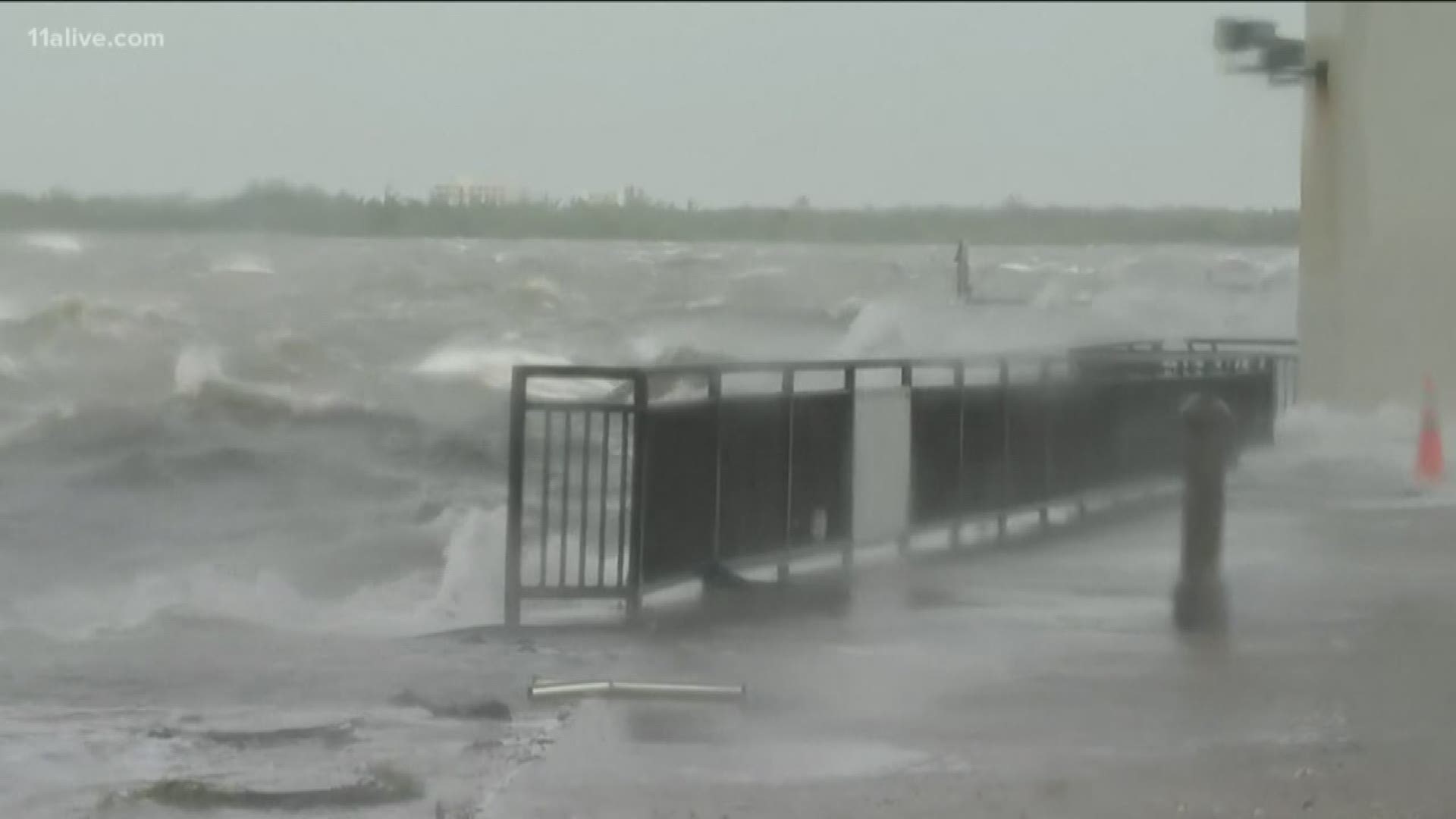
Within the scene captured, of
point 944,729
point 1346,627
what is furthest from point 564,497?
point 1346,627

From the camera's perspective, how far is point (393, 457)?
7.79 metres

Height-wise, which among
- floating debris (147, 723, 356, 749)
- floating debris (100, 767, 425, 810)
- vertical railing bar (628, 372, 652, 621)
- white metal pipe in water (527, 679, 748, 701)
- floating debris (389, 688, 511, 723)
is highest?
vertical railing bar (628, 372, 652, 621)

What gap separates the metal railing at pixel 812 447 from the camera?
7.55 meters

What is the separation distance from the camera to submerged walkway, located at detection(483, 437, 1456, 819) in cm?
608

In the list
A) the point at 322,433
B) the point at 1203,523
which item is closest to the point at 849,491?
the point at 1203,523

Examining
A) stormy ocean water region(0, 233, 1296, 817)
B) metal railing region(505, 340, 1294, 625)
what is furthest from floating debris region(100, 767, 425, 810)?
metal railing region(505, 340, 1294, 625)

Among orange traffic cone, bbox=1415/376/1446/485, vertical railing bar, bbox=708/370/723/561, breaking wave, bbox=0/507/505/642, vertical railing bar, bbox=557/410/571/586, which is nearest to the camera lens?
orange traffic cone, bbox=1415/376/1446/485

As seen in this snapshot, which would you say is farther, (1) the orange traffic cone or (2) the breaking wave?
(2) the breaking wave

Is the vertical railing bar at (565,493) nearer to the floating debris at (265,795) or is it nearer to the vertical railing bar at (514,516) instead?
the vertical railing bar at (514,516)

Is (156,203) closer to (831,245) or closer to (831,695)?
(831,245)

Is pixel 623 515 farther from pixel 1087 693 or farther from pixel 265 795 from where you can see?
pixel 265 795

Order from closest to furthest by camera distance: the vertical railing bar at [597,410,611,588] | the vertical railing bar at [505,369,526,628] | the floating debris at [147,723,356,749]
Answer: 1. the floating debris at [147,723,356,749]
2. the vertical railing bar at [505,369,526,628]
3. the vertical railing bar at [597,410,611,588]

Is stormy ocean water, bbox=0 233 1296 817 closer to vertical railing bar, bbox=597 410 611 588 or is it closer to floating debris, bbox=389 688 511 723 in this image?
floating debris, bbox=389 688 511 723

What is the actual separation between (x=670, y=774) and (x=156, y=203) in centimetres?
270
